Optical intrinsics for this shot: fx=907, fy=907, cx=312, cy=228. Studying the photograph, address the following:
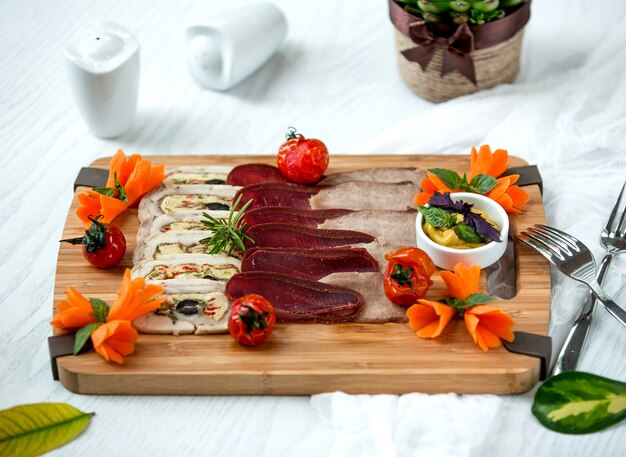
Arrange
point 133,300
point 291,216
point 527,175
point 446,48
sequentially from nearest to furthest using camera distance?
point 133,300, point 291,216, point 527,175, point 446,48

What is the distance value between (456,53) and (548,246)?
1.02m

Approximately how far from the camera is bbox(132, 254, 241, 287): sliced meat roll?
9.14ft

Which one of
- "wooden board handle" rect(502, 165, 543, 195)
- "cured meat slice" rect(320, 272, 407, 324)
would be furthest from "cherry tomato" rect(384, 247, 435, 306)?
"wooden board handle" rect(502, 165, 543, 195)

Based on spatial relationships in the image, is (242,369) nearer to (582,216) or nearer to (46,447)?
(46,447)

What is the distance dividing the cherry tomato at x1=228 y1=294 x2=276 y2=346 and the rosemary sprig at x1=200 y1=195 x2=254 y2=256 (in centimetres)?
32

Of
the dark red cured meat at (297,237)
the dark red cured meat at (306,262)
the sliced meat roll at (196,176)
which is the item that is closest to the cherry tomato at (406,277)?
the dark red cured meat at (306,262)

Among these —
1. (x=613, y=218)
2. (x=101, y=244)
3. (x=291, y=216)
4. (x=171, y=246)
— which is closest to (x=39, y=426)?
(x=101, y=244)

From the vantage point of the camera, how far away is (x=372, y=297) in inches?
108

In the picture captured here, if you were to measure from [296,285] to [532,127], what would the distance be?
1383 mm

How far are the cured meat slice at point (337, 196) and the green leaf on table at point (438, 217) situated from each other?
0.26 m

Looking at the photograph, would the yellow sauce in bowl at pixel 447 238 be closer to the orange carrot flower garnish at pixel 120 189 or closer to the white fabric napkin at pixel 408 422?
the white fabric napkin at pixel 408 422

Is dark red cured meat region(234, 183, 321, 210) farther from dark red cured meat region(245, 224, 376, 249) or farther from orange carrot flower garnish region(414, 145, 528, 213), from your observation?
orange carrot flower garnish region(414, 145, 528, 213)

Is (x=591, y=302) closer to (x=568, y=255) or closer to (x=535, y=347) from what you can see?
(x=568, y=255)

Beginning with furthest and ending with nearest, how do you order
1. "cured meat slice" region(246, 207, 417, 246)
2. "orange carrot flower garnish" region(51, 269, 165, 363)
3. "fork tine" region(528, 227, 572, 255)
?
"cured meat slice" region(246, 207, 417, 246) → "fork tine" region(528, 227, 572, 255) → "orange carrot flower garnish" region(51, 269, 165, 363)
